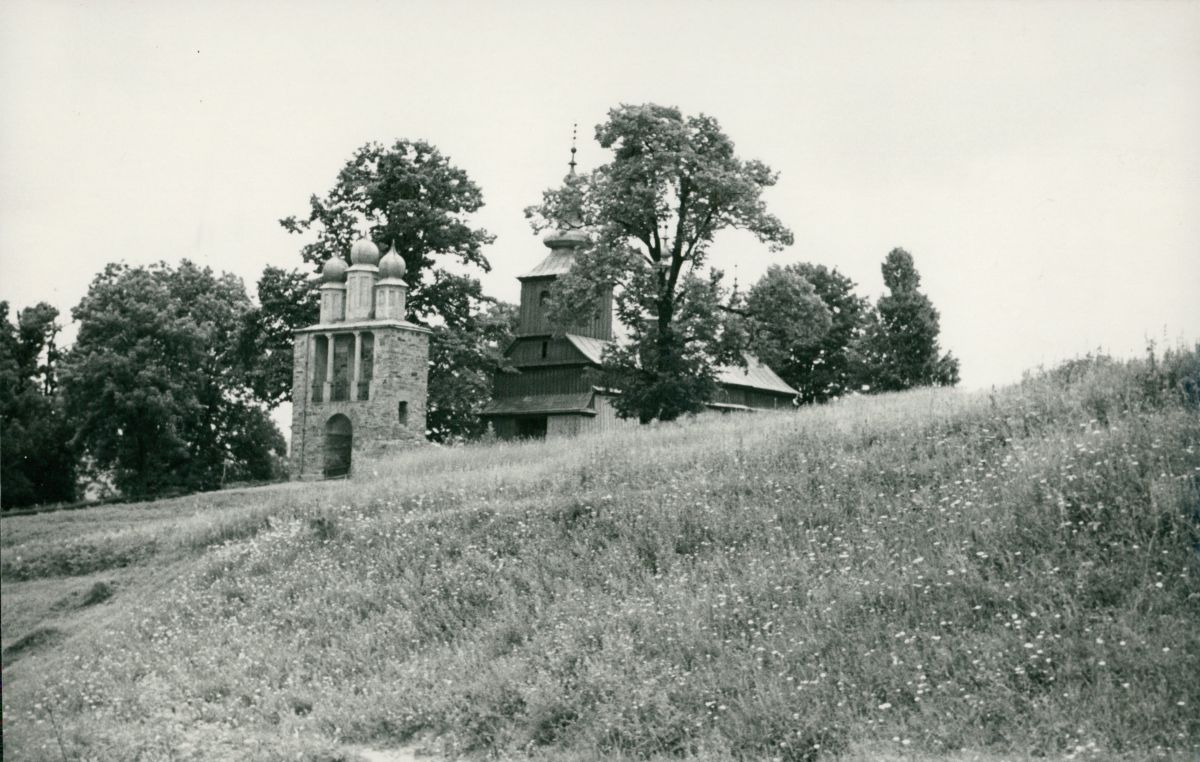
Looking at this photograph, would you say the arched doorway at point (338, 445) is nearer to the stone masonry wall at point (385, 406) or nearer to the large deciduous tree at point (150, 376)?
the stone masonry wall at point (385, 406)

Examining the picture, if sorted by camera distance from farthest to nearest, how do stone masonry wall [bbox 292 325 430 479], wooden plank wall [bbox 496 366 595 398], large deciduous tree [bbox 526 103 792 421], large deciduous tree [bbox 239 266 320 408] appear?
wooden plank wall [bbox 496 366 595 398] < large deciduous tree [bbox 239 266 320 408] < stone masonry wall [bbox 292 325 430 479] < large deciduous tree [bbox 526 103 792 421]

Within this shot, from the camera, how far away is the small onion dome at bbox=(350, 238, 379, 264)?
140ft

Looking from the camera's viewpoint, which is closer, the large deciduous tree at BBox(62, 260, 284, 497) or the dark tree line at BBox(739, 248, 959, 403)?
the dark tree line at BBox(739, 248, 959, 403)

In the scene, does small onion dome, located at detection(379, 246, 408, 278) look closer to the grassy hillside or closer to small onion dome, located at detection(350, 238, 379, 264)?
small onion dome, located at detection(350, 238, 379, 264)

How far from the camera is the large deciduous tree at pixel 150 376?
4053 cm

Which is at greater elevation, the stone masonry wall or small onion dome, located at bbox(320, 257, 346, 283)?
small onion dome, located at bbox(320, 257, 346, 283)

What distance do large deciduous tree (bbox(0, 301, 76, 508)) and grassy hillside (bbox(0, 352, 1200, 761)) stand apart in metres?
7.91

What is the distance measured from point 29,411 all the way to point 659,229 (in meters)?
20.1

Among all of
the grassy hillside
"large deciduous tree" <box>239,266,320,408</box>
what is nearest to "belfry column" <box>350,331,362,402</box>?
"large deciduous tree" <box>239,266,320,408</box>

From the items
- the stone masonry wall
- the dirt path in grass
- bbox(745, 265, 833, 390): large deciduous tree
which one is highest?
bbox(745, 265, 833, 390): large deciduous tree

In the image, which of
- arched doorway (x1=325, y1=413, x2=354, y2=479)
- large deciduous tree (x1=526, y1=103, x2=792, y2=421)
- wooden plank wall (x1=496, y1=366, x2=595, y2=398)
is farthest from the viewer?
wooden plank wall (x1=496, y1=366, x2=595, y2=398)

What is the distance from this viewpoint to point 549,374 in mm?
50656

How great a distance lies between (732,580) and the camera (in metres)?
13.0

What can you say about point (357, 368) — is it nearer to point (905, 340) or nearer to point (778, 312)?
point (778, 312)
